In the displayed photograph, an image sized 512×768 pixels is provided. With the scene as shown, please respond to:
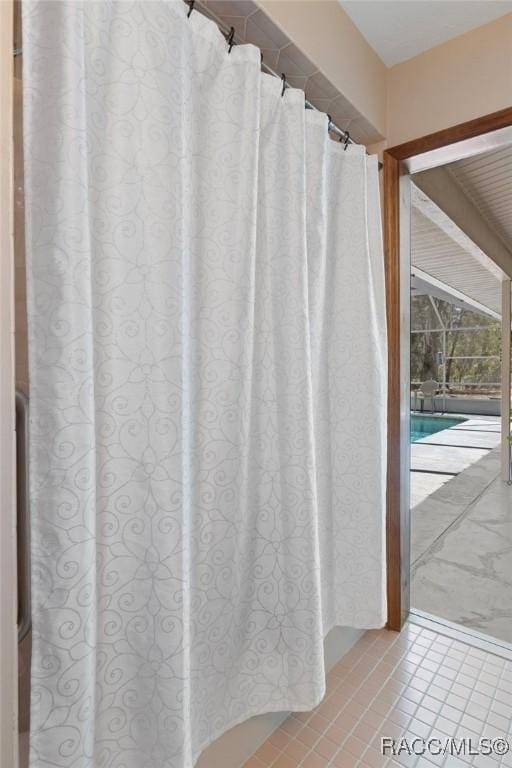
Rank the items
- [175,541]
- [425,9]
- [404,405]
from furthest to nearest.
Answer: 1. [404,405]
2. [425,9]
3. [175,541]

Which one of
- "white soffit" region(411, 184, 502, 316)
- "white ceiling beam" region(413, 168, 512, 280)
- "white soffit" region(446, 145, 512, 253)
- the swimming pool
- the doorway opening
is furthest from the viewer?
the swimming pool

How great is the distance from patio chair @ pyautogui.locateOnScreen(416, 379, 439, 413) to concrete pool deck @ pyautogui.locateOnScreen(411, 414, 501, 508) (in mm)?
868

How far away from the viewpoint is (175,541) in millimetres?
777

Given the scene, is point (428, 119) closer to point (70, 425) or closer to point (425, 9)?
point (425, 9)

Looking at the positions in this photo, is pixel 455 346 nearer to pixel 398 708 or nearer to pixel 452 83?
pixel 452 83

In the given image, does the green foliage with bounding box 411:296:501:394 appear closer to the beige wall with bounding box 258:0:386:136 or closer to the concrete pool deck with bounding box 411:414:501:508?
the concrete pool deck with bounding box 411:414:501:508

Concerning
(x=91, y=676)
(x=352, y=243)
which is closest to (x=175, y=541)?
(x=91, y=676)

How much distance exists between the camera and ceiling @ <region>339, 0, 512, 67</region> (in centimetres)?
136

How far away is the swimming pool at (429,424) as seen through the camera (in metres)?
8.07

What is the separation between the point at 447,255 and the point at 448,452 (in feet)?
10.8

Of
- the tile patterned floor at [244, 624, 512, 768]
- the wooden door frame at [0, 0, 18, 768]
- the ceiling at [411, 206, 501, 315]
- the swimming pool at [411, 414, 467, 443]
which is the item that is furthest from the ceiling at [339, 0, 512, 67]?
the swimming pool at [411, 414, 467, 443]

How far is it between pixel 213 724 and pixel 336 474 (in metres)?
0.77

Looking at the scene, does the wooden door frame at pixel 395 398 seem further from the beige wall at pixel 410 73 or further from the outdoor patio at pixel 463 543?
the outdoor patio at pixel 463 543

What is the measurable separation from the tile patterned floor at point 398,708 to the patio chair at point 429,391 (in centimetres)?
800
